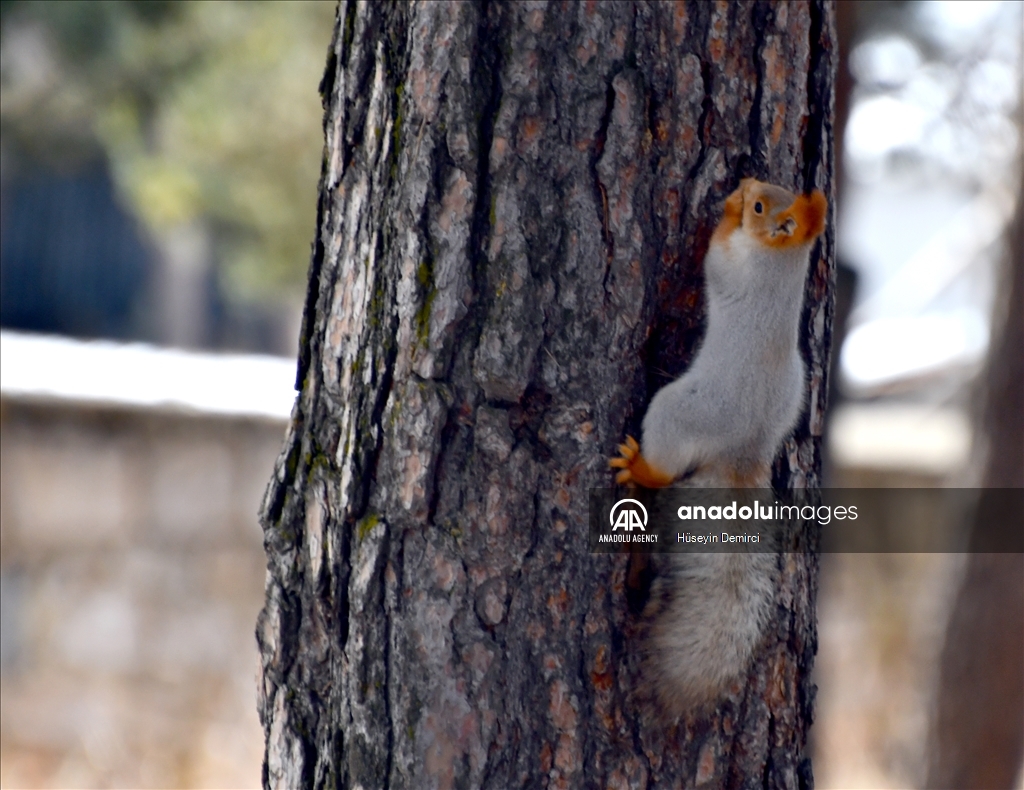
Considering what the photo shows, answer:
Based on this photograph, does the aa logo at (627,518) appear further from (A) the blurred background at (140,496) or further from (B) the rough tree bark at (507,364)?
(A) the blurred background at (140,496)

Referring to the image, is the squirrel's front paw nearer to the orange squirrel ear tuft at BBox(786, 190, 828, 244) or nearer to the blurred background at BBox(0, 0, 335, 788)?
the orange squirrel ear tuft at BBox(786, 190, 828, 244)

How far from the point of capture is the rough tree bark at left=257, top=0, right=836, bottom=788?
1423 millimetres

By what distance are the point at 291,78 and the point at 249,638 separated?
2593mm

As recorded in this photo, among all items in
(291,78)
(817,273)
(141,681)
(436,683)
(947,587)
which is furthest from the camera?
(291,78)

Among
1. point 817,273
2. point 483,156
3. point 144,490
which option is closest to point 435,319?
point 483,156

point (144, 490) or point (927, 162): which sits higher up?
point (927, 162)

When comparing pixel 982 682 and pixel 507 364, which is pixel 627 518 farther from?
pixel 982 682

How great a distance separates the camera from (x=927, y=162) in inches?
194

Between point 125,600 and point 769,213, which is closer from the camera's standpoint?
point 769,213

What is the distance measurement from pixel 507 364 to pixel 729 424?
360mm

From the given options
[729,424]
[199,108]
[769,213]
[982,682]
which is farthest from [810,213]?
[199,108]

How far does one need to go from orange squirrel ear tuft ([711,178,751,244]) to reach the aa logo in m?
0.38

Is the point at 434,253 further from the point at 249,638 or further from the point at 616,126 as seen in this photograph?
the point at 249,638

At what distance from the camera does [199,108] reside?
457 centimetres
